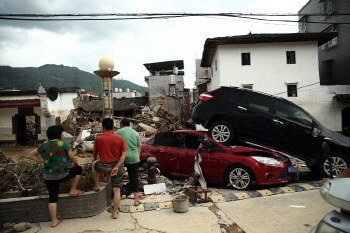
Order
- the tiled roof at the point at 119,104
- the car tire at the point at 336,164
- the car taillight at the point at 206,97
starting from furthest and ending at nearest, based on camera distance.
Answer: the tiled roof at the point at 119,104 < the car taillight at the point at 206,97 < the car tire at the point at 336,164

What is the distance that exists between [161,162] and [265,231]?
3734 mm

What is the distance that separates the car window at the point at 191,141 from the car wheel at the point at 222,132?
1.54 feet

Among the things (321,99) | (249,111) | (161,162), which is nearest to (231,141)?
(249,111)

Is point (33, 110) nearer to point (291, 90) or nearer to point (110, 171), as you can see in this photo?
point (110, 171)

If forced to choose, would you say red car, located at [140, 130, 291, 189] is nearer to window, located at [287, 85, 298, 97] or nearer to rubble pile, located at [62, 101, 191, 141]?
rubble pile, located at [62, 101, 191, 141]

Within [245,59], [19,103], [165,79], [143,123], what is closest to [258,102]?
[245,59]

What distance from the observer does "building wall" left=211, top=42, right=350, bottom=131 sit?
17797 mm

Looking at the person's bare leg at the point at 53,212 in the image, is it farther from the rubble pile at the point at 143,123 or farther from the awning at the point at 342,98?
the awning at the point at 342,98

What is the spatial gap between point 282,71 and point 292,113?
12.5 metres

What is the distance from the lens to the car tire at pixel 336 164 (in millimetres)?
6320

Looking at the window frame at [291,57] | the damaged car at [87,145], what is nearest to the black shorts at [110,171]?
the damaged car at [87,145]

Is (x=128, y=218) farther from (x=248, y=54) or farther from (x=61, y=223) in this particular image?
(x=248, y=54)

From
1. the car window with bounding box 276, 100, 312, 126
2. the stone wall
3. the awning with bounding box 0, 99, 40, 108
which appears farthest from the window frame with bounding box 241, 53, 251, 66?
the stone wall

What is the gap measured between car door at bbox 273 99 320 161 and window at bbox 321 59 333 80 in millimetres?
19653
